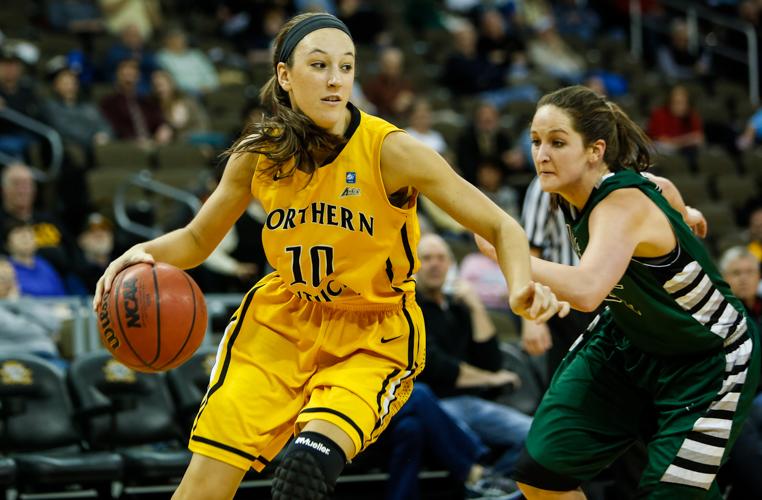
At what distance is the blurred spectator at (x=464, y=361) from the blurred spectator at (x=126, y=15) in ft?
21.7

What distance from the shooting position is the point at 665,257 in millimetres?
3834

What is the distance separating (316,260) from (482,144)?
7444mm

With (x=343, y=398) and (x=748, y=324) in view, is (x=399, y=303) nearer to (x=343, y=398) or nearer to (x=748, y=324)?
(x=343, y=398)

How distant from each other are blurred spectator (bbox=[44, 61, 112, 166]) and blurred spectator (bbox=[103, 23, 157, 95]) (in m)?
1.09

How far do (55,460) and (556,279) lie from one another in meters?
3.31

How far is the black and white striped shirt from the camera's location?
5.31 metres

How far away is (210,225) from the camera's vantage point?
3926mm

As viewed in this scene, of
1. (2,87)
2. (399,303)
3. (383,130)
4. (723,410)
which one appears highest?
(2,87)

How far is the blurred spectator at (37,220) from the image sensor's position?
26.6 ft

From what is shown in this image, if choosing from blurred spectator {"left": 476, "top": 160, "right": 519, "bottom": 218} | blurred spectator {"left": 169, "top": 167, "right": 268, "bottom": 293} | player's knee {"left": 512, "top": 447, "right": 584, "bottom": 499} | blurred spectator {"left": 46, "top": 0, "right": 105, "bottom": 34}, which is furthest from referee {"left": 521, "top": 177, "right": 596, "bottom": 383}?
blurred spectator {"left": 46, "top": 0, "right": 105, "bottom": 34}

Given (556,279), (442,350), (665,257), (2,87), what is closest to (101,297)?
(556,279)

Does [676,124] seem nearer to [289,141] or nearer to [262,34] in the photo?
[262,34]

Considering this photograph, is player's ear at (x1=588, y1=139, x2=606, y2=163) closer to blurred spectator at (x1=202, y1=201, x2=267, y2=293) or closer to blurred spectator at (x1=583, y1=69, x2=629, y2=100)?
blurred spectator at (x1=202, y1=201, x2=267, y2=293)

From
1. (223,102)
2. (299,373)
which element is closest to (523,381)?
(299,373)
